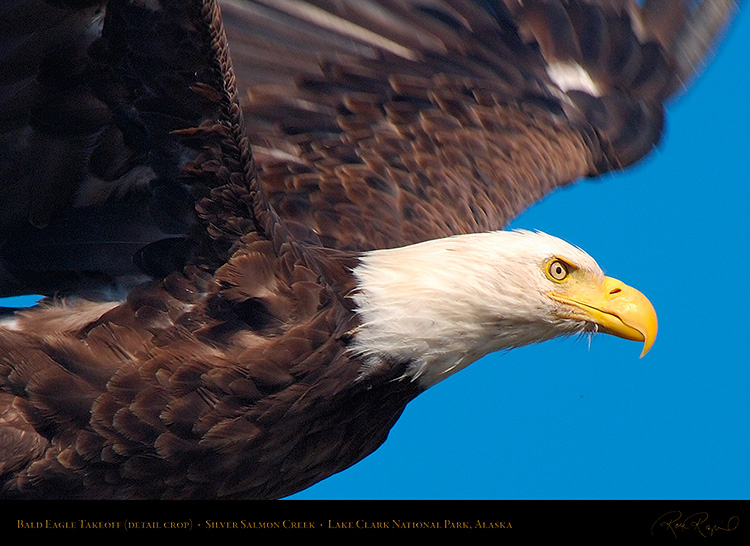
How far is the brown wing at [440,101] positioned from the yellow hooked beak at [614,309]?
77cm

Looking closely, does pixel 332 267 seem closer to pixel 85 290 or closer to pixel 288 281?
pixel 288 281

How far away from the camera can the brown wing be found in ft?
16.6

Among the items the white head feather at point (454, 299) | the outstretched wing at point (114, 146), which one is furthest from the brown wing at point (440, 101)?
the outstretched wing at point (114, 146)

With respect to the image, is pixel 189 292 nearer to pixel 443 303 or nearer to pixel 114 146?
pixel 114 146

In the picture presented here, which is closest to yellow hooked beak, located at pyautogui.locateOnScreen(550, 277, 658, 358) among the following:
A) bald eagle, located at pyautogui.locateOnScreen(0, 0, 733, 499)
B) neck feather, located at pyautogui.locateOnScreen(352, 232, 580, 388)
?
bald eagle, located at pyautogui.locateOnScreen(0, 0, 733, 499)

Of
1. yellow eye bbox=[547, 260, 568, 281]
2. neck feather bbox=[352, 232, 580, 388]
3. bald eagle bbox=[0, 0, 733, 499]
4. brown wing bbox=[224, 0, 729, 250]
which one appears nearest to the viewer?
bald eagle bbox=[0, 0, 733, 499]

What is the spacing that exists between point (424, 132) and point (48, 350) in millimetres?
1989

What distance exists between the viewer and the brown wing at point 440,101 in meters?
5.06

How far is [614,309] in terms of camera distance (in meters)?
4.40

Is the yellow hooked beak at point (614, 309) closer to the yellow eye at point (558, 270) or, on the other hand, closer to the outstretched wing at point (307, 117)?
the yellow eye at point (558, 270)

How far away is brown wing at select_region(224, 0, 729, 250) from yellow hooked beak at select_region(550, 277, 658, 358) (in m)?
0.77

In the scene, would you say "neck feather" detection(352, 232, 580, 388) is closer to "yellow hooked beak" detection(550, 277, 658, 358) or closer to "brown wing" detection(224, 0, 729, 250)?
"yellow hooked beak" detection(550, 277, 658, 358)

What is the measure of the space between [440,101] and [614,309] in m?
1.58
